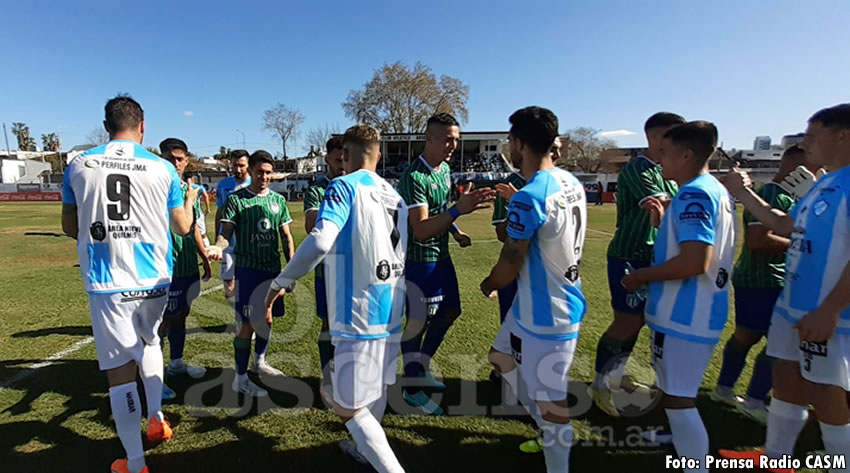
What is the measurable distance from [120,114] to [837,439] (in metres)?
4.83

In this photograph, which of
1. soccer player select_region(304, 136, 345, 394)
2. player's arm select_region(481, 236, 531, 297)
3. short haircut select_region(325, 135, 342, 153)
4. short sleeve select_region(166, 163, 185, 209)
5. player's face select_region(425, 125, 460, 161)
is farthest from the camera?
short haircut select_region(325, 135, 342, 153)

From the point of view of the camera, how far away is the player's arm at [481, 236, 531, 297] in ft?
7.64

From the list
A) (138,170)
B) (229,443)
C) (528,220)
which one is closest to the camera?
(528,220)

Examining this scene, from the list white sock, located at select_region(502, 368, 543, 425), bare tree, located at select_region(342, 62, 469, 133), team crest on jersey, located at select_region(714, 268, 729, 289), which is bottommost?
white sock, located at select_region(502, 368, 543, 425)

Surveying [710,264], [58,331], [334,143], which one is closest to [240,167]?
[334,143]

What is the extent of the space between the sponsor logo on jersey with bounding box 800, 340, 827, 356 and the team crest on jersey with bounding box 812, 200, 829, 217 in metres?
0.71

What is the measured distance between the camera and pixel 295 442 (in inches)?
125

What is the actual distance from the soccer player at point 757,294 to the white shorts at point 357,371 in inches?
120

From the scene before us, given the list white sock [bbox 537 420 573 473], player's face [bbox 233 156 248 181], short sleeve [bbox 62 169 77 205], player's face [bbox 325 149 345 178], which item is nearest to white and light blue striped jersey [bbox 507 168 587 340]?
white sock [bbox 537 420 573 473]

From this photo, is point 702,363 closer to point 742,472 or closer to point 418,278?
point 742,472

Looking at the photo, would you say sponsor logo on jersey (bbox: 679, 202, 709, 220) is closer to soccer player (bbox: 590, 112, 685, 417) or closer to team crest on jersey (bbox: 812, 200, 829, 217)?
team crest on jersey (bbox: 812, 200, 829, 217)

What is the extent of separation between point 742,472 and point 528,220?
7.92 feet

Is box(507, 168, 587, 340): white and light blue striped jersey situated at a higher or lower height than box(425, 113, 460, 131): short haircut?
lower

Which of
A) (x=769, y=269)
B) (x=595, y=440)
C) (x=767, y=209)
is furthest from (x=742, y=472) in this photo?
(x=767, y=209)
